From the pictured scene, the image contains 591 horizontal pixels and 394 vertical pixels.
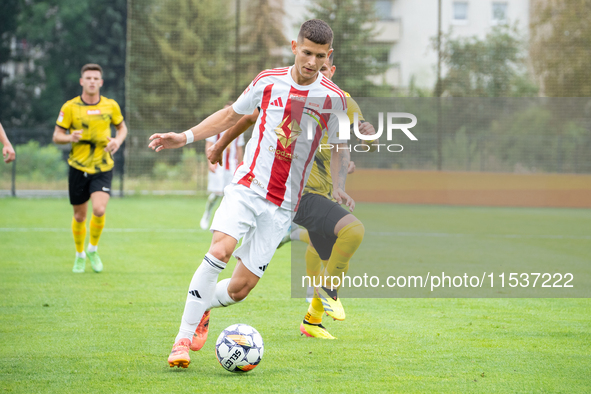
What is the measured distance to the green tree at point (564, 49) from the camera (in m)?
21.7

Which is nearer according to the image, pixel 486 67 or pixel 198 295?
pixel 198 295

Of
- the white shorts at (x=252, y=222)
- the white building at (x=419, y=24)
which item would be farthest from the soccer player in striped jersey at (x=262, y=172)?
the white building at (x=419, y=24)

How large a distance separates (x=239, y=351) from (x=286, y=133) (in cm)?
128

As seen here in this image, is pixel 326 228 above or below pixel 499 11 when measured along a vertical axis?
below

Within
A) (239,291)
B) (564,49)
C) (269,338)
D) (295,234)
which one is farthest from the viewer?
(564,49)

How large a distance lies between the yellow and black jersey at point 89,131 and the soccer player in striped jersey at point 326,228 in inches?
133

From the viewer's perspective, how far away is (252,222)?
12.7 ft

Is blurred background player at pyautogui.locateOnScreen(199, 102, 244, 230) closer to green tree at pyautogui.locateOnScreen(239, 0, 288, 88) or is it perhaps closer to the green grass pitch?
the green grass pitch

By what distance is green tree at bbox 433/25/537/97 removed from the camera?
22.1m

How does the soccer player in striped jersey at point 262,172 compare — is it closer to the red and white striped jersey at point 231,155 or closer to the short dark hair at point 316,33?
the short dark hair at point 316,33

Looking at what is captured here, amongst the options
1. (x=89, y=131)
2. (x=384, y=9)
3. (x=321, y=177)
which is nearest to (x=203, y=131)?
(x=321, y=177)

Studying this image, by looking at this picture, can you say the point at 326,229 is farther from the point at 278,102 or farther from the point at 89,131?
the point at 89,131

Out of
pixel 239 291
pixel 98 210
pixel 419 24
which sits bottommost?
pixel 98 210

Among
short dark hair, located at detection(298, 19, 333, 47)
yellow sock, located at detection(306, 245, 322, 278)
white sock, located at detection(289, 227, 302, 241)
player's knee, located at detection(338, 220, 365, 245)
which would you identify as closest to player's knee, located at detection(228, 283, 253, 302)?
player's knee, located at detection(338, 220, 365, 245)
